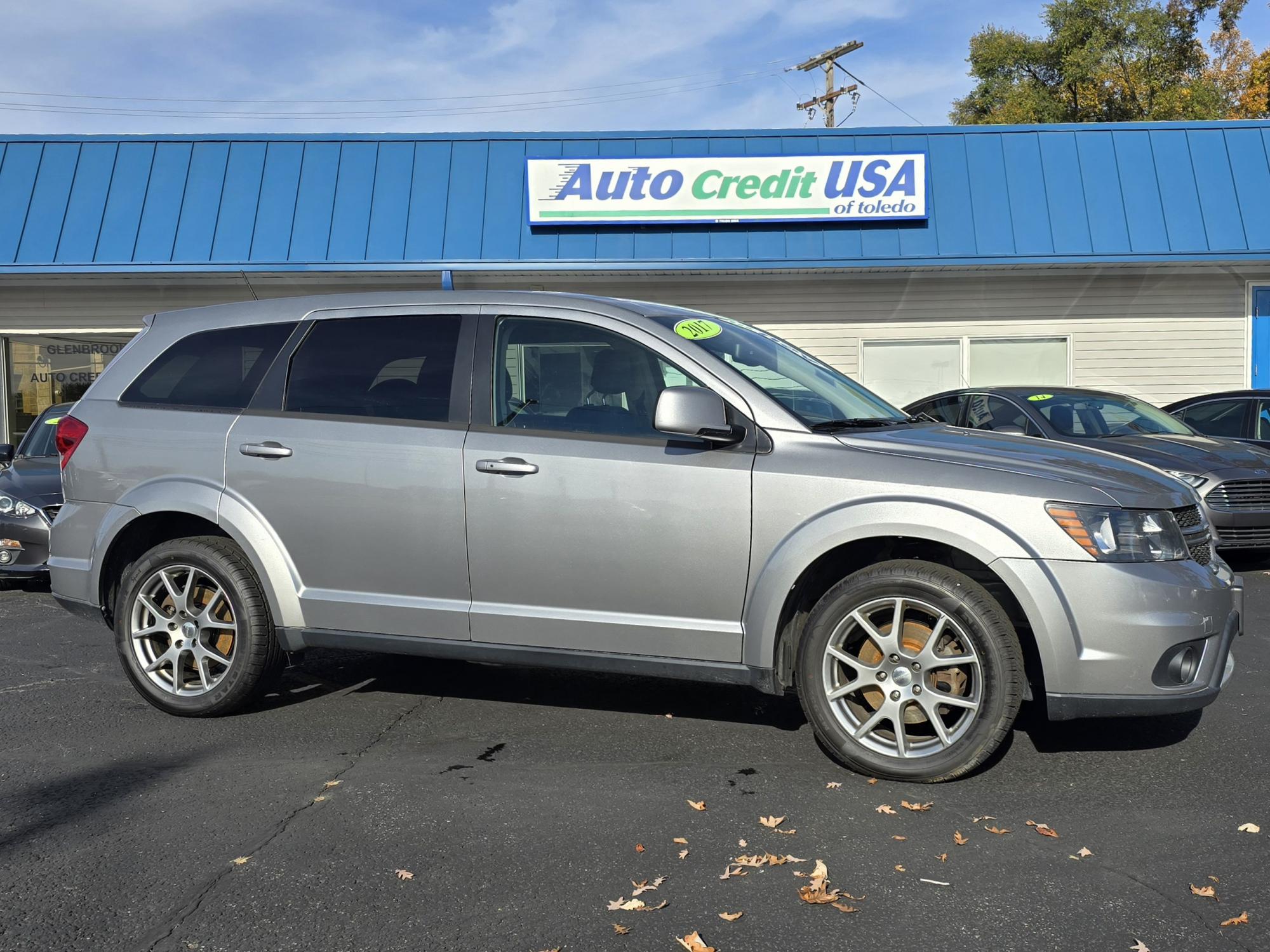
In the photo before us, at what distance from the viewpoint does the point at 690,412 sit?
4.30 m

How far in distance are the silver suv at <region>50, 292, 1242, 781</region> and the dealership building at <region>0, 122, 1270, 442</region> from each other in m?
9.01

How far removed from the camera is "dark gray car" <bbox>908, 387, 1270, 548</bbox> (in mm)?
8602

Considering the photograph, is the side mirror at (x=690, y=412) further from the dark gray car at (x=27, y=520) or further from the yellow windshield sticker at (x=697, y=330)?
the dark gray car at (x=27, y=520)

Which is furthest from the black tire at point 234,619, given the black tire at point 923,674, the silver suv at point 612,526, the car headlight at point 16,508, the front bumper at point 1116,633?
the car headlight at point 16,508

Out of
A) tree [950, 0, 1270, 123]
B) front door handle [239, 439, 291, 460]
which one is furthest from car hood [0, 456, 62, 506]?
tree [950, 0, 1270, 123]

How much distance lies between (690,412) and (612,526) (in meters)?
0.58

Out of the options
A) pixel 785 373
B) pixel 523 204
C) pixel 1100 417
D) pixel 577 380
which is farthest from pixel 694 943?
pixel 523 204

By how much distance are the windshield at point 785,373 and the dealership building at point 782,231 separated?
8889 millimetres

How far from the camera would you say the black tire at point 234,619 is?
5109mm

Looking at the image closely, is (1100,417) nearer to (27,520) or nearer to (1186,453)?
(1186,453)

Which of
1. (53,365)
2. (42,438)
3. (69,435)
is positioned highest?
(53,365)

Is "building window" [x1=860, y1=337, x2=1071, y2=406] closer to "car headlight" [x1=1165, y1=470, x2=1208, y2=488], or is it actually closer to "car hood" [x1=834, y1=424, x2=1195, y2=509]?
"car headlight" [x1=1165, y1=470, x2=1208, y2=488]

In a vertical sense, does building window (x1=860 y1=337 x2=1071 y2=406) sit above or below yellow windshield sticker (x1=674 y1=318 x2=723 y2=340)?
above

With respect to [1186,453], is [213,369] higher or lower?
lower
